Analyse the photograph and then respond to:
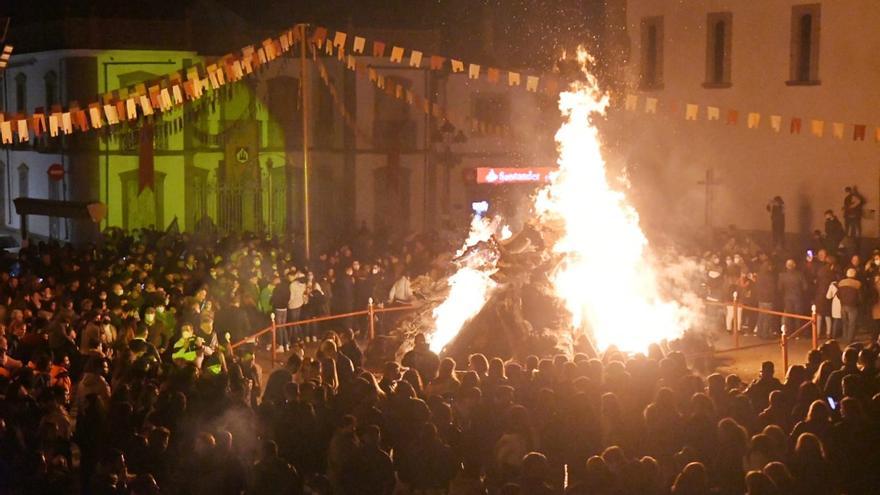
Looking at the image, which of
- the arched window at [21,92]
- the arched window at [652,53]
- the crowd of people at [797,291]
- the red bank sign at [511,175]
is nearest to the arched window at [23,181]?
the arched window at [21,92]

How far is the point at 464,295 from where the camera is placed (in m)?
19.3

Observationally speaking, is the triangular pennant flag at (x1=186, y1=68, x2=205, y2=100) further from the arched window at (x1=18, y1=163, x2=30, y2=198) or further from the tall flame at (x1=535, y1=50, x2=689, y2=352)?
the arched window at (x1=18, y1=163, x2=30, y2=198)

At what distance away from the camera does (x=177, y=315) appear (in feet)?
57.5

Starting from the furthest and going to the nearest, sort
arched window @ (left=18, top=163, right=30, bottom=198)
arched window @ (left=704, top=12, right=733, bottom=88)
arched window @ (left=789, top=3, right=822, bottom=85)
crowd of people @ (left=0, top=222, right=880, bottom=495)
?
1. arched window @ (left=18, top=163, right=30, bottom=198)
2. arched window @ (left=704, top=12, right=733, bottom=88)
3. arched window @ (left=789, top=3, right=822, bottom=85)
4. crowd of people @ (left=0, top=222, right=880, bottom=495)

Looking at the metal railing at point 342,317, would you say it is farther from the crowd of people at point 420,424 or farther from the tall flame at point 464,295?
the crowd of people at point 420,424

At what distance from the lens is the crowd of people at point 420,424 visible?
10.0 meters

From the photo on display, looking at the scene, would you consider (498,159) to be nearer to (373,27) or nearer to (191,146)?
(373,27)

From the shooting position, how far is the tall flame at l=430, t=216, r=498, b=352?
741 inches

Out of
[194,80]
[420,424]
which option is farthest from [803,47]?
[420,424]

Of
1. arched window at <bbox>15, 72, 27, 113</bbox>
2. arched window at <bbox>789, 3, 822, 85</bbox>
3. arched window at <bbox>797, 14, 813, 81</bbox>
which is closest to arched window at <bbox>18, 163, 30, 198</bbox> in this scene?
arched window at <bbox>15, 72, 27, 113</bbox>

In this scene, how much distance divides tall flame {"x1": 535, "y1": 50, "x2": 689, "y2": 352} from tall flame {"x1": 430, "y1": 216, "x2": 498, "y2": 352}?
3.87ft

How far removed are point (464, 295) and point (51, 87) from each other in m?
25.5

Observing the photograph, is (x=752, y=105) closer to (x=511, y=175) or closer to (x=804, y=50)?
(x=804, y=50)

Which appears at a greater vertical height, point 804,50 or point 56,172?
point 804,50
